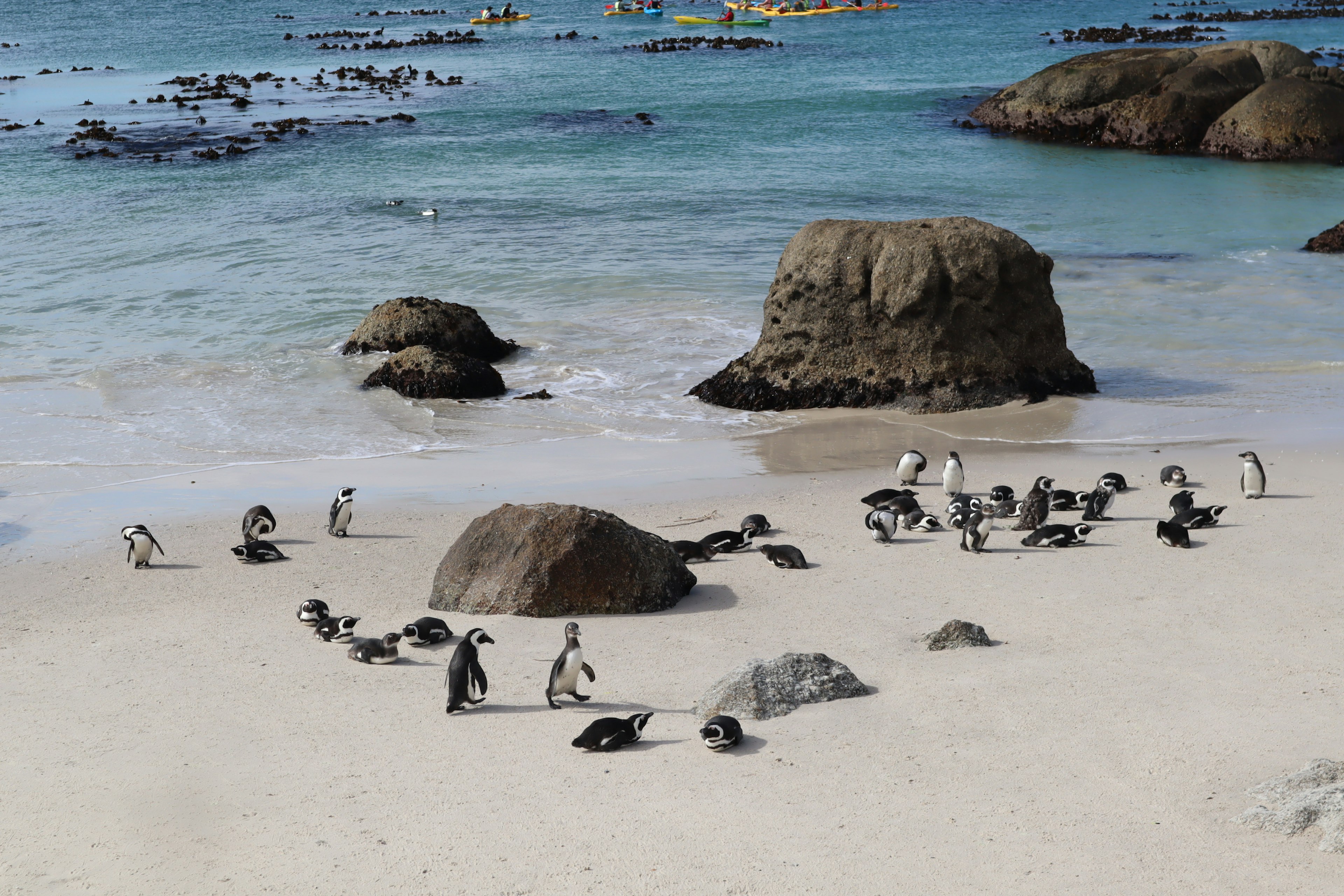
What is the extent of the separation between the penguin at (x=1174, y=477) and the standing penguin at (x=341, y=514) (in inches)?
265

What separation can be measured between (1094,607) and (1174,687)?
125 cm

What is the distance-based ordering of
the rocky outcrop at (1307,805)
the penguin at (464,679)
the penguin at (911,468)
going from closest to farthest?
the rocky outcrop at (1307,805) < the penguin at (464,679) < the penguin at (911,468)

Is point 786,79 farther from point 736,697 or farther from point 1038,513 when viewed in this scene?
point 736,697

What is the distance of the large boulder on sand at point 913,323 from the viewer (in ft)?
41.8

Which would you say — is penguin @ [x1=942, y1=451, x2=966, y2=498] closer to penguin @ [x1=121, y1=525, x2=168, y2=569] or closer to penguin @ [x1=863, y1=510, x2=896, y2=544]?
penguin @ [x1=863, y1=510, x2=896, y2=544]

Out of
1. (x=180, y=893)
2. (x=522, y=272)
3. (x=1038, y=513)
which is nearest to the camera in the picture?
(x=180, y=893)

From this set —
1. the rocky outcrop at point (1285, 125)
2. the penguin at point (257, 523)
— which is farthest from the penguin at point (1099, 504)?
the rocky outcrop at point (1285, 125)

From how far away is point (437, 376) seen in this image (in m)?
14.1

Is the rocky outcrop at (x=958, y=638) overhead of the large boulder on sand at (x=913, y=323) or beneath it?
beneath

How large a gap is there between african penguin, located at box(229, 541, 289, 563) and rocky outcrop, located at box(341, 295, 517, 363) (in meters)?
6.91

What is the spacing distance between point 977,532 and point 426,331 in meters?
9.25

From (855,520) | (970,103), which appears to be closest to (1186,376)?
Answer: (855,520)

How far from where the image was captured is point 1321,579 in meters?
7.64

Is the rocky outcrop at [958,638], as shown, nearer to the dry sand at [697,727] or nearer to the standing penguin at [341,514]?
the dry sand at [697,727]
